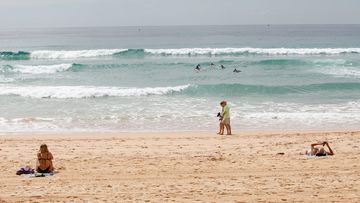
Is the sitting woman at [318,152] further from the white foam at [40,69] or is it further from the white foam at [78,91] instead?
the white foam at [40,69]

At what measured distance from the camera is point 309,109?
20.8 metres

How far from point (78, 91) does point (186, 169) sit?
16.8 metres

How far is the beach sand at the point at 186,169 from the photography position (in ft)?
27.9

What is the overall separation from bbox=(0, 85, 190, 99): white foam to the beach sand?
1011 centimetres

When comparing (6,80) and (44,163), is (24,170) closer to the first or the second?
(44,163)

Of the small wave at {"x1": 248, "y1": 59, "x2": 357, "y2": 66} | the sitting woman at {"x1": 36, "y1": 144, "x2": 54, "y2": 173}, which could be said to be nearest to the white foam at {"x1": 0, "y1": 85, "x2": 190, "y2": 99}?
the sitting woman at {"x1": 36, "y1": 144, "x2": 54, "y2": 173}

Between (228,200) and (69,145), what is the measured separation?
6.53m

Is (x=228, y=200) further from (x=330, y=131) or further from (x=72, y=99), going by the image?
(x=72, y=99)

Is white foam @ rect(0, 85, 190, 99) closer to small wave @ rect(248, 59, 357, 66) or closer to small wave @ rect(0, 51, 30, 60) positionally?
small wave @ rect(248, 59, 357, 66)

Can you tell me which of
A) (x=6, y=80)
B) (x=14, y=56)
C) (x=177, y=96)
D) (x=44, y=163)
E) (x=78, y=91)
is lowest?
(x=44, y=163)

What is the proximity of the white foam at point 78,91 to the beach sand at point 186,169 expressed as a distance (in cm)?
1011

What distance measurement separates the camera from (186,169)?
10391 mm

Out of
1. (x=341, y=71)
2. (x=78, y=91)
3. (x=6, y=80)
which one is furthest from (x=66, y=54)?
(x=341, y=71)

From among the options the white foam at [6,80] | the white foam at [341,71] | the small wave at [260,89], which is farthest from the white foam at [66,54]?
the small wave at [260,89]
